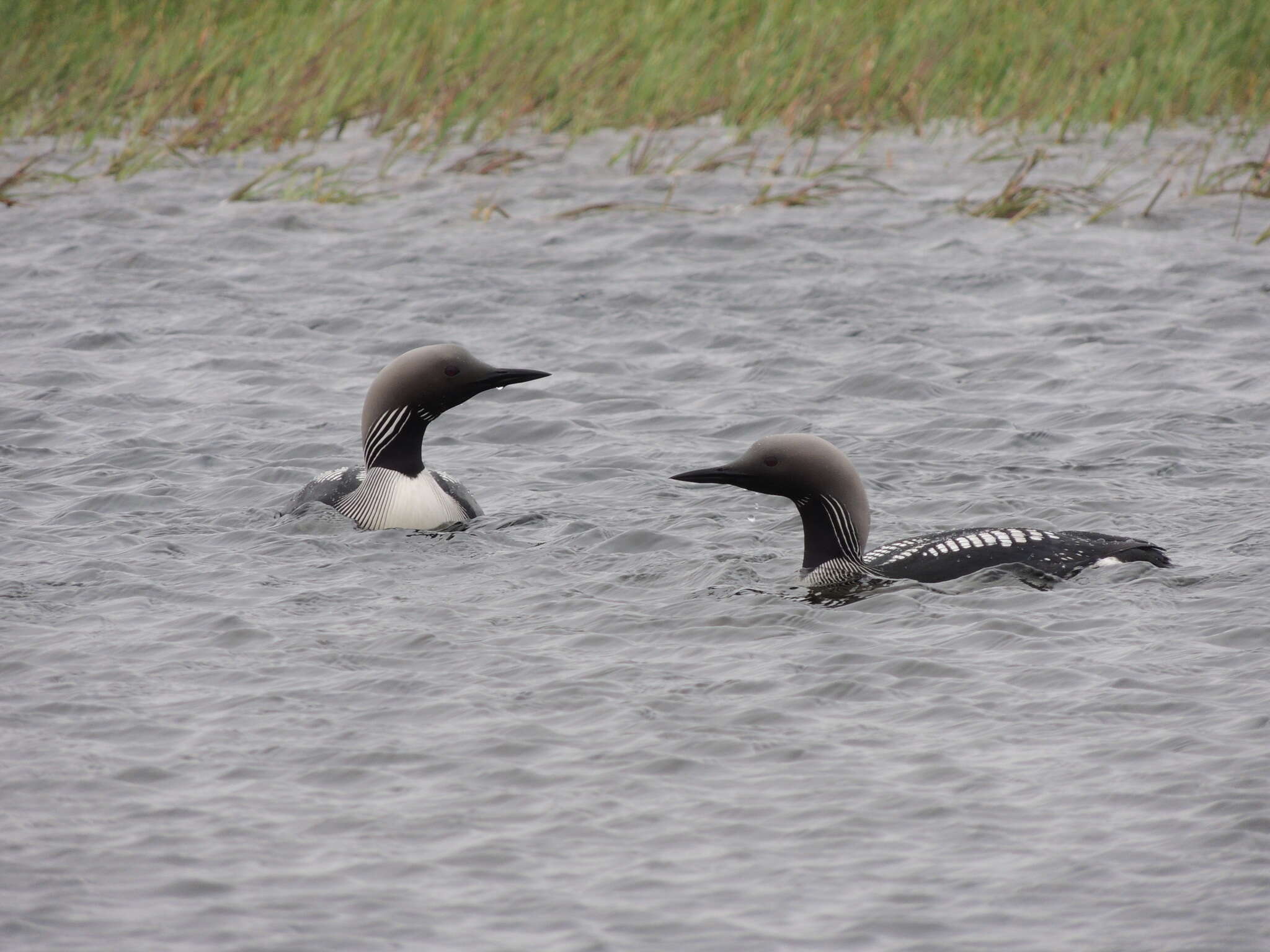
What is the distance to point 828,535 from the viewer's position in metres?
6.52

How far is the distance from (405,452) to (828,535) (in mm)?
1836

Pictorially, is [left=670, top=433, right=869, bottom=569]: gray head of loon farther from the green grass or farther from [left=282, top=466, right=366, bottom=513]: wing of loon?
the green grass

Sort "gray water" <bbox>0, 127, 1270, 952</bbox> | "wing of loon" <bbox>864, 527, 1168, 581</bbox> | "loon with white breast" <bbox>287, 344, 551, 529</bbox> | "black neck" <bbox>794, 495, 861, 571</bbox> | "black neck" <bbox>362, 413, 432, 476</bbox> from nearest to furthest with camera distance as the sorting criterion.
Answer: "gray water" <bbox>0, 127, 1270, 952</bbox> < "wing of loon" <bbox>864, 527, 1168, 581</bbox> < "black neck" <bbox>794, 495, 861, 571</bbox> < "loon with white breast" <bbox>287, 344, 551, 529</bbox> < "black neck" <bbox>362, 413, 432, 476</bbox>

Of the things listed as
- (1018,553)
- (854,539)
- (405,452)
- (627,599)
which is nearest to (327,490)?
(405,452)

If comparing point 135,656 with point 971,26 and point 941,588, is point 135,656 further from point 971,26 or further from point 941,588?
point 971,26

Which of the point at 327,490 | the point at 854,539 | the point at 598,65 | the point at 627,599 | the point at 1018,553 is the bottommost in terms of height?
the point at 327,490

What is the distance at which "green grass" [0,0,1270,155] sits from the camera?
42.8 feet

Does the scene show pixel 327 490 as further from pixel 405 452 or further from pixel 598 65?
pixel 598 65

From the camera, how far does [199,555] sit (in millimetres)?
6637

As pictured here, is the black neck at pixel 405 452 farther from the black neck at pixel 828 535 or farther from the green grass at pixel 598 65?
the green grass at pixel 598 65

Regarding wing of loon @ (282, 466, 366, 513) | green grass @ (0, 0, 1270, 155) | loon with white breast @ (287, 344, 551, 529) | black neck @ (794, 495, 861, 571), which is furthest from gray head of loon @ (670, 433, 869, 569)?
green grass @ (0, 0, 1270, 155)

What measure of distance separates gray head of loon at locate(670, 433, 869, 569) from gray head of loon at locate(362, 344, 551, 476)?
1153mm

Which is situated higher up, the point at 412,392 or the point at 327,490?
the point at 412,392

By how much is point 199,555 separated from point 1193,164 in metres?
8.72
